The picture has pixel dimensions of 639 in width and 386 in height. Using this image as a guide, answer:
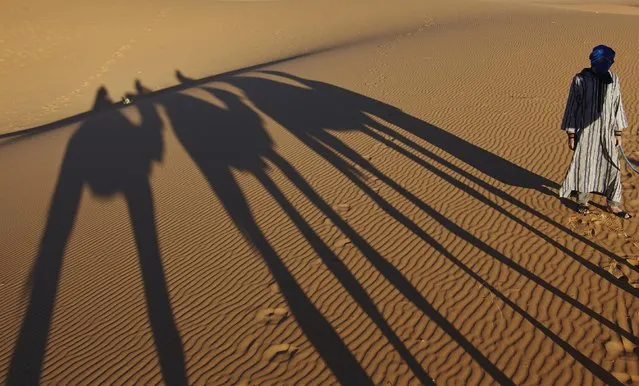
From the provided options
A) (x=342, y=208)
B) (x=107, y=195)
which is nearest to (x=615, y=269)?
(x=342, y=208)

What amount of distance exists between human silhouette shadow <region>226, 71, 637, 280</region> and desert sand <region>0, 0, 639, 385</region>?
56mm

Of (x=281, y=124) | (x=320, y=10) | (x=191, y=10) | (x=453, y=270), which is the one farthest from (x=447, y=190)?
(x=191, y=10)

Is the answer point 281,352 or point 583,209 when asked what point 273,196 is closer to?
point 281,352

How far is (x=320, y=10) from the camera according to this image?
29.9m

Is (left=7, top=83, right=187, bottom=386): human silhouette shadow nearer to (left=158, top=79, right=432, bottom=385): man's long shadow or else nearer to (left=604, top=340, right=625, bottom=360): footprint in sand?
(left=158, top=79, right=432, bottom=385): man's long shadow

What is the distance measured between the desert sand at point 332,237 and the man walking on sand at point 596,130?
1.53ft

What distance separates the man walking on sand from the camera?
17.7 feet

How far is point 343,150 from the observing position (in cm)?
951

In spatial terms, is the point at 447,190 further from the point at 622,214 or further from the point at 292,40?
the point at 292,40

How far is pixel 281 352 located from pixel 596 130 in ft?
15.1

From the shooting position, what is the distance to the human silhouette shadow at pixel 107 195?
5180 millimetres

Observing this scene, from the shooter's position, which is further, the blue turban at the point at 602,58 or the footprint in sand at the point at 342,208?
the footprint in sand at the point at 342,208

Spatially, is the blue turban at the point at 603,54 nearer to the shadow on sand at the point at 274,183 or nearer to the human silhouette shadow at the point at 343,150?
the shadow on sand at the point at 274,183

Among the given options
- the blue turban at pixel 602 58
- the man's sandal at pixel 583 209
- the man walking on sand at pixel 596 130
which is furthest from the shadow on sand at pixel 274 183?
the blue turban at pixel 602 58
